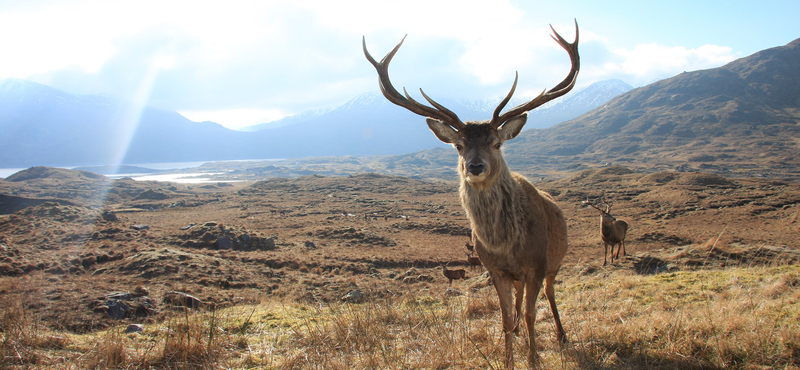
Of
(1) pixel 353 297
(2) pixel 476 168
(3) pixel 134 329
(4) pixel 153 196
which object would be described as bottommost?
(1) pixel 353 297

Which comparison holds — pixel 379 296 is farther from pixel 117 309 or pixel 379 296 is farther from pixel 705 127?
pixel 705 127

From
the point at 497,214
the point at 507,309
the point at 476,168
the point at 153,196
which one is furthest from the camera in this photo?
the point at 153,196

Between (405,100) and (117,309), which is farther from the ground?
(405,100)

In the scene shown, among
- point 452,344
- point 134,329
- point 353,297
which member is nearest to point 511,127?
point 452,344

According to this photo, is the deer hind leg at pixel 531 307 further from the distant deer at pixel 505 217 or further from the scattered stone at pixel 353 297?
the scattered stone at pixel 353 297

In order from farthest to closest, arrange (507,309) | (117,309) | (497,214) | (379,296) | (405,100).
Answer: (379,296)
(117,309)
(405,100)
(497,214)
(507,309)

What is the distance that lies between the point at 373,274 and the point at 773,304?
12717 millimetres

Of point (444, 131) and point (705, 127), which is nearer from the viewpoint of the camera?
point (444, 131)

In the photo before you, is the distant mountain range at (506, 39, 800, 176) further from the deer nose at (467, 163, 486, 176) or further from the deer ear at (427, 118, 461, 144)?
the deer nose at (467, 163, 486, 176)

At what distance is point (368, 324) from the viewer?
4.69 meters

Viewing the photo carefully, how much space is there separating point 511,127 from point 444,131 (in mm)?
909

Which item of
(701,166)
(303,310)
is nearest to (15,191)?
(303,310)

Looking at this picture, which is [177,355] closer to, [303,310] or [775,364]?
[303,310]

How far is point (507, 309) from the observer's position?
426 centimetres
